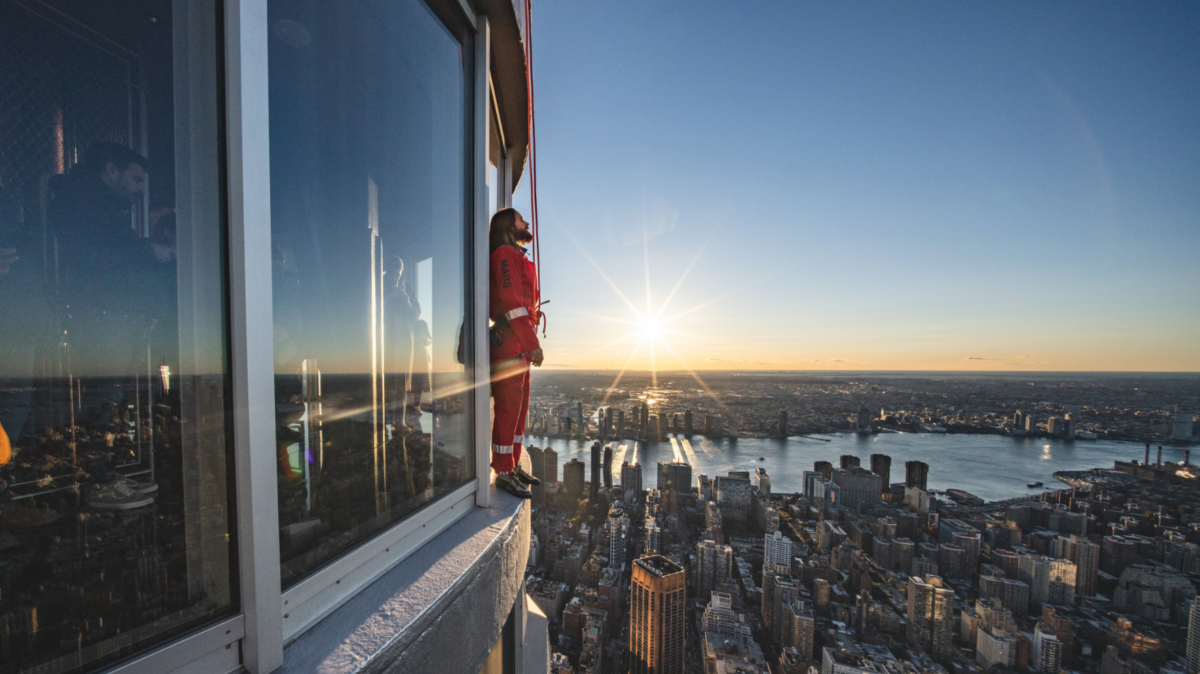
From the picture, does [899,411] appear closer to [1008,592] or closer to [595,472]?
[1008,592]

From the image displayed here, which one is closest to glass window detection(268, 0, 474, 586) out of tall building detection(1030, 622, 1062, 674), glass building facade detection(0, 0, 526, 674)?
glass building facade detection(0, 0, 526, 674)

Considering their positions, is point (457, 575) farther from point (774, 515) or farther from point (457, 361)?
point (774, 515)

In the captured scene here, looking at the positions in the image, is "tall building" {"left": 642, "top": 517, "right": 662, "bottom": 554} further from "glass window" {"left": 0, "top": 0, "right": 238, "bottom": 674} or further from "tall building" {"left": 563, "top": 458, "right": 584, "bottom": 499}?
"glass window" {"left": 0, "top": 0, "right": 238, "bottom": 674}

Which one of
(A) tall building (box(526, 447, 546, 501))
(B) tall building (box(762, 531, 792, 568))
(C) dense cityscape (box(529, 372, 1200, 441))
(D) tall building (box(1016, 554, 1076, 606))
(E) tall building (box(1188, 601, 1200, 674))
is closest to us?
(E) tall building (box(1188, 601, 1200, 674))

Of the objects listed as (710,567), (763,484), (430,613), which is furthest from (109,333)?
(763,484)

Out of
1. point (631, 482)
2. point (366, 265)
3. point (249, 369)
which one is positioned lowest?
point (631, 482)

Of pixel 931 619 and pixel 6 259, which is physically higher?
pixel 6 259
